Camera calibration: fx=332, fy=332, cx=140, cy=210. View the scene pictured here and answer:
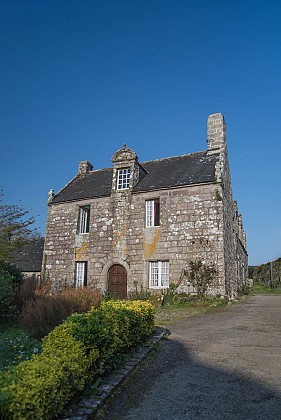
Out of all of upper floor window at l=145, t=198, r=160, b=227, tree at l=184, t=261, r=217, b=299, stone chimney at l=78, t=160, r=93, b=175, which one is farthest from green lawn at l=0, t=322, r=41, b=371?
stone chimney at l=78, t=160, r=93, b=175

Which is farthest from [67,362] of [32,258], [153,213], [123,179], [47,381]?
[32,258]

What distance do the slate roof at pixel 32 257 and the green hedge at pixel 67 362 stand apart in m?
19.2

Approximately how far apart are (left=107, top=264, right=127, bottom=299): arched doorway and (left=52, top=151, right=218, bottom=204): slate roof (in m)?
4.18

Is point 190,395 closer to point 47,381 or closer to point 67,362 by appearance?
point 67,362

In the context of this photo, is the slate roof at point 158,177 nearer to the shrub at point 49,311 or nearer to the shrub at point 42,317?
the shrub at point 49,311

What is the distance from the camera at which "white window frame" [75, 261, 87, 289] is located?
725 inches

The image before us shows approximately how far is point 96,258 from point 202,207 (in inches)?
251

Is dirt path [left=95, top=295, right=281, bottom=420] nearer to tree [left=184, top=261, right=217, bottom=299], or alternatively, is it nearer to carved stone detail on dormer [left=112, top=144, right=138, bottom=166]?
tree [left=184, top=261, right=217, bottom=299]

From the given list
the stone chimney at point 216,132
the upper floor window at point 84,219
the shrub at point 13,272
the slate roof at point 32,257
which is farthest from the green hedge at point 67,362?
the slate roof at point 32,257

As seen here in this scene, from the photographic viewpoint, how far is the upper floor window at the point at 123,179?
60.8 ft

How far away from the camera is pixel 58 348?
4598 mm

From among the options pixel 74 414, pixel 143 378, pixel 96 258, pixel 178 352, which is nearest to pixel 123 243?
pixel 96 258

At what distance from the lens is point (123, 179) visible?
61.3 feet

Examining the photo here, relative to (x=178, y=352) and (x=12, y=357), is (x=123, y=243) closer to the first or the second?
(x=178, y=352)
